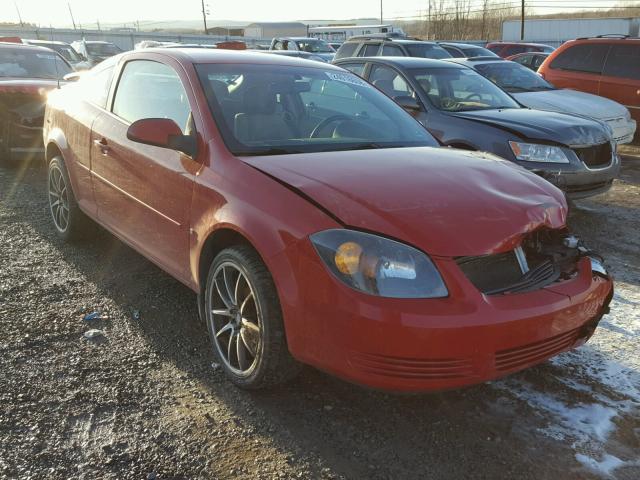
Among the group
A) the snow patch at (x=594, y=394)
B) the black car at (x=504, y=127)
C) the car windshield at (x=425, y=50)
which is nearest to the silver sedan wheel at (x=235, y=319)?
the snow patch at (x=594, y=394)

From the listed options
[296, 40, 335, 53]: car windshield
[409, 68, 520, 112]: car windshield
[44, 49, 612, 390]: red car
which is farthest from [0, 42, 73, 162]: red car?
[296, 40, 335, 53]: car windshield

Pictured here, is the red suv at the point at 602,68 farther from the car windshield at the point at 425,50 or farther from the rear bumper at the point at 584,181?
the rear bumper at the point at 584,181

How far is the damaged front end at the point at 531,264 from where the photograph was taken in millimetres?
2562

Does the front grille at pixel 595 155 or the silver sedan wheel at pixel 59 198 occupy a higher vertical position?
the silver sedan wheel at pixel 59 198

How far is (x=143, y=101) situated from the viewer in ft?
12.9

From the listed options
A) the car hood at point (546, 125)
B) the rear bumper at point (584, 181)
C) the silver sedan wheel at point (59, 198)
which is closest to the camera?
the silver sedan wheel at point (59, 198)

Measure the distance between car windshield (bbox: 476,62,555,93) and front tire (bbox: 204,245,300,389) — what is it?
23.4ft

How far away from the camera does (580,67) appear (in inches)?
425

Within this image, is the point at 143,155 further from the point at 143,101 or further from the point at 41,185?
the point at 41,185

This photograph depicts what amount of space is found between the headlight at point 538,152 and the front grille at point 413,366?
381cm

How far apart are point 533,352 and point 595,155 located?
4.18 m

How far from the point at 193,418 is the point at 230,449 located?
292 millimetres

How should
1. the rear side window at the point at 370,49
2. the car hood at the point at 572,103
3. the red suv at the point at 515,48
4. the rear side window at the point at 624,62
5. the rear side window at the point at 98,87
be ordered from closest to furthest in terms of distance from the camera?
1. the rear side window at the point at 98,87
2. the car hood at the point at 572,103
3. the rear side window at the point at 624,62
4. the rear side window at the point at 370,49
5. the red suv at the point at 515,48

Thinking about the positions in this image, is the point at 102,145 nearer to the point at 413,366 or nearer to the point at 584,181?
the point at 413,366
